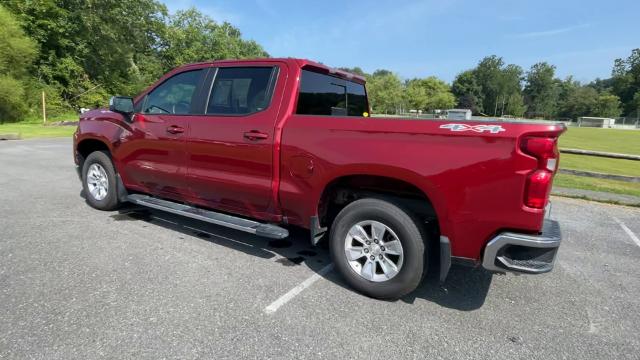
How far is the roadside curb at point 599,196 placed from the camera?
290 inches

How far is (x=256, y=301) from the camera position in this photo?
10.3ft

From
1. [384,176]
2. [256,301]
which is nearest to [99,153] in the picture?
[256,301]

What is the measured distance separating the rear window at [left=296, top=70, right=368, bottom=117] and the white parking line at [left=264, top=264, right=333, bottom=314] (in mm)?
1572

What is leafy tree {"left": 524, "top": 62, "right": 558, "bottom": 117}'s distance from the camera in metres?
118

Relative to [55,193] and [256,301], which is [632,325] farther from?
[55,193]

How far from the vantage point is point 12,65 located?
2497 cm

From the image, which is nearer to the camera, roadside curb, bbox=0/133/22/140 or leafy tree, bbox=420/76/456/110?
roadside curb, bbox=0/133/22/140

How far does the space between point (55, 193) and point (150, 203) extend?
9.63 ft

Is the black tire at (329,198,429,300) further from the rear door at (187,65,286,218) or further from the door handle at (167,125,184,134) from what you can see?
the door handle at (167,125,184,134)

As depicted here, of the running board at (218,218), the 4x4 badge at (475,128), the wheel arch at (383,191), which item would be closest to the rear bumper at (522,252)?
the wheel arch at (383,191)

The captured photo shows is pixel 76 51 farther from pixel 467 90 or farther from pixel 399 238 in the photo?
pixel 467 90

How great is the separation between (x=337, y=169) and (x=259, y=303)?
1.26 metres

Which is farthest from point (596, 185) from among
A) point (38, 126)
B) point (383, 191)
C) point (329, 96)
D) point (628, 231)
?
point (38, 126)

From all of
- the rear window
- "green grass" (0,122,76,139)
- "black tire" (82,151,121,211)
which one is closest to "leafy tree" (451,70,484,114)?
"green grass" (0,122,76,139)
